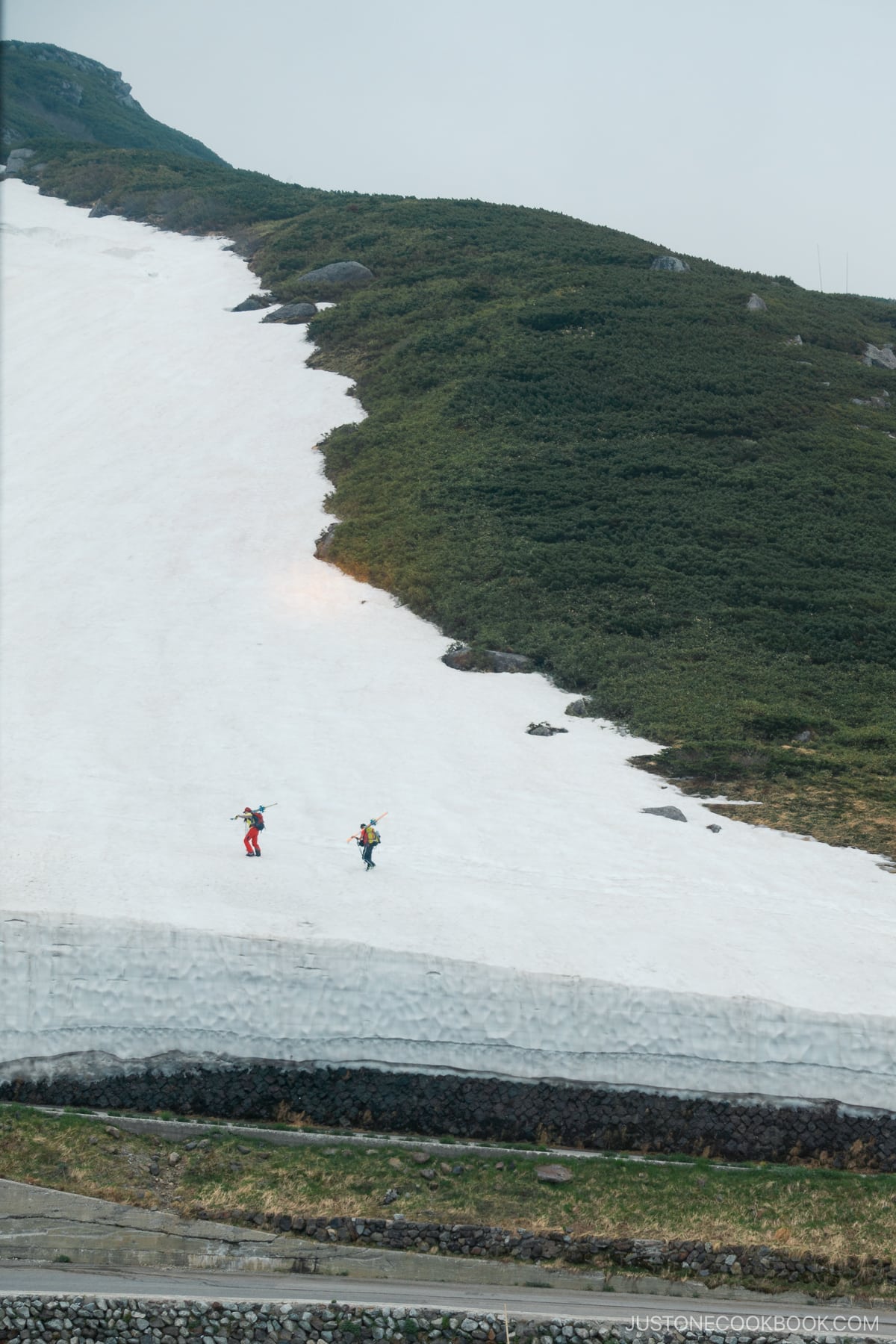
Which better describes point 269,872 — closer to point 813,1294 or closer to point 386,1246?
point 386,1246

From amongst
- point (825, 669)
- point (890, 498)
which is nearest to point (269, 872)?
point (825, 669)

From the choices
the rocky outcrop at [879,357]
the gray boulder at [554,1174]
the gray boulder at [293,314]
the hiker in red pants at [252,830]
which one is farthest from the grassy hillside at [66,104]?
the gray boulder at [554,1174]

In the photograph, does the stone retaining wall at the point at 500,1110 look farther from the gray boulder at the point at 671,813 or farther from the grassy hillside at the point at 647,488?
the gray boulder at the point at 671,813

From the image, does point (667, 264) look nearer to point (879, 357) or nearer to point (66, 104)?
point (879, 357)

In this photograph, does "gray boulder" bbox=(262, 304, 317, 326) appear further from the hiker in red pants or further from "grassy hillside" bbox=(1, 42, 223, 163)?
"grassy hillside" bbox=(1, 42, 223, 163)

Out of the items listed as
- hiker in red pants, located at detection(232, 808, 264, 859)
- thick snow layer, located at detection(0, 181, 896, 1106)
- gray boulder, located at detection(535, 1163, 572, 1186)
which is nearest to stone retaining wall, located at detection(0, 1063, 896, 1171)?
thick snow layer, located at detection(0, 181, 896, 1106)

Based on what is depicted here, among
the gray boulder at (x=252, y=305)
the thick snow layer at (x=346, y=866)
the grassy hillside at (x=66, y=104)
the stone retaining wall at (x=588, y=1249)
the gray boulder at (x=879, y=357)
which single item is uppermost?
the grassy hillside at (x=66, y=104)
